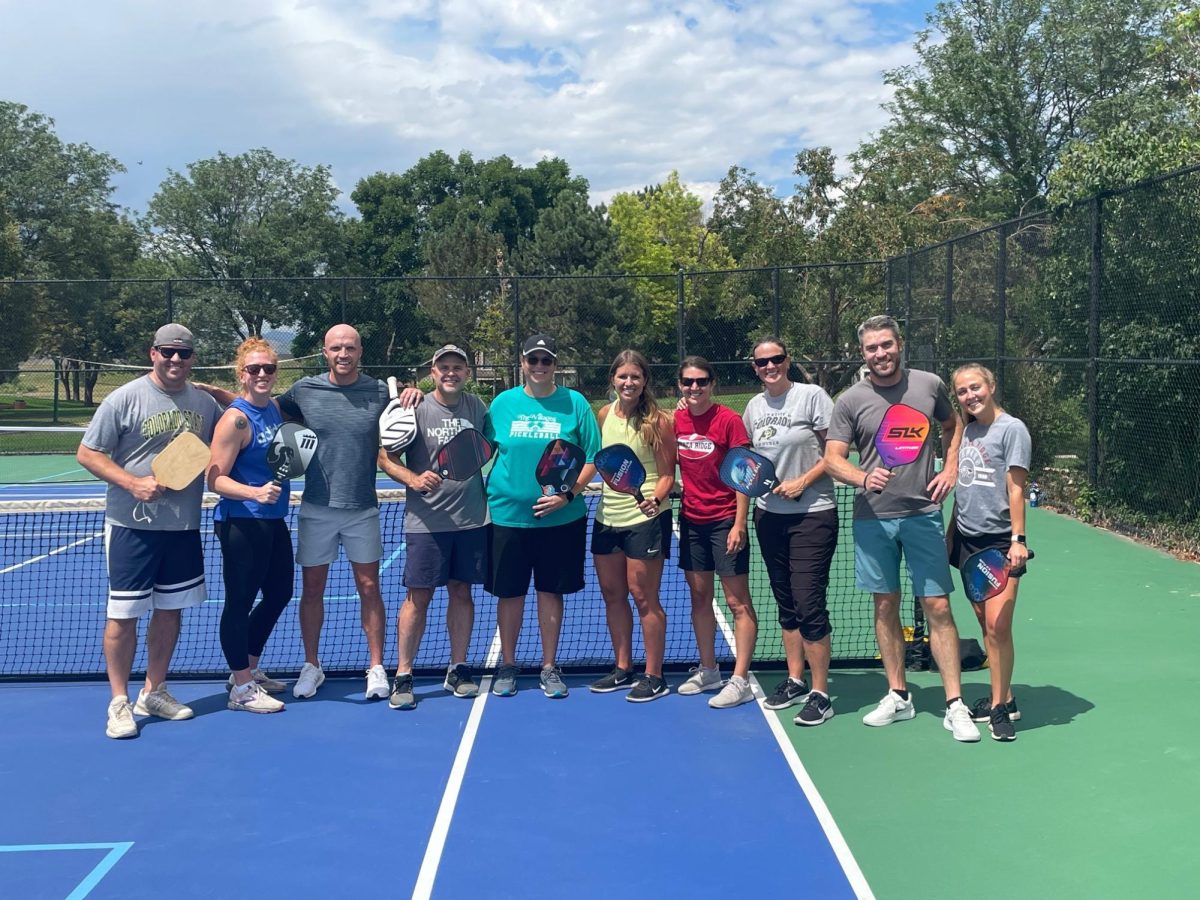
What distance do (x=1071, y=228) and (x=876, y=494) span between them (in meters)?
8.24

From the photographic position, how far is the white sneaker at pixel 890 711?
16.2 ft

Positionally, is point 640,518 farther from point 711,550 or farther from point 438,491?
point 438,491

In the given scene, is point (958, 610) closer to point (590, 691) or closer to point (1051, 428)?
point (590, 691)


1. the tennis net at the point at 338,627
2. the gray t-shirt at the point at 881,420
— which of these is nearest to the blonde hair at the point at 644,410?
the tennis net at the point at 338,627

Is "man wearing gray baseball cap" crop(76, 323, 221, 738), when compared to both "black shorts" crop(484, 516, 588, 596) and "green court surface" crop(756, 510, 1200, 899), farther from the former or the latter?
"green court surface" crop(756, 510, 1200, 899)

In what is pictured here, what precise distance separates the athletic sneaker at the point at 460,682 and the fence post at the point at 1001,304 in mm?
9652

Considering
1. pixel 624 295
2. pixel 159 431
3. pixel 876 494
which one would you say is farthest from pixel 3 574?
pixel 624 295

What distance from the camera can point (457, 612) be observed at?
5.46m

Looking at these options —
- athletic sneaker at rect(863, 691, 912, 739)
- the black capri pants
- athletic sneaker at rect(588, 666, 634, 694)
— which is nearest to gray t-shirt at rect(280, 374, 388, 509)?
athletic sneaker at rect(588, 666, 634, 694)

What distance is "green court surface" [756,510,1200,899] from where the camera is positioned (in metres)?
3.54

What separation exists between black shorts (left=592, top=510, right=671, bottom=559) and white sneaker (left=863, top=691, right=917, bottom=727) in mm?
1291

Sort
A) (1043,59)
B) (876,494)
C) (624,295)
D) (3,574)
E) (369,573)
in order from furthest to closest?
(1043,59)
(624,295)
(3,574)
(369,573)
(876,494)

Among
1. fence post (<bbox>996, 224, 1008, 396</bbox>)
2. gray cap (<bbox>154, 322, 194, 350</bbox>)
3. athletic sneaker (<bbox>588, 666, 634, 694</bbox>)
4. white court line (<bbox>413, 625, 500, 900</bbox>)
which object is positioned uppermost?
fence post (<bbox>996, 224, 1008, 396</bbox>)

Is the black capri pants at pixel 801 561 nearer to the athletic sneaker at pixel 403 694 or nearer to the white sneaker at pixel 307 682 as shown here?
the athletic sneaker at pixel 403 694
